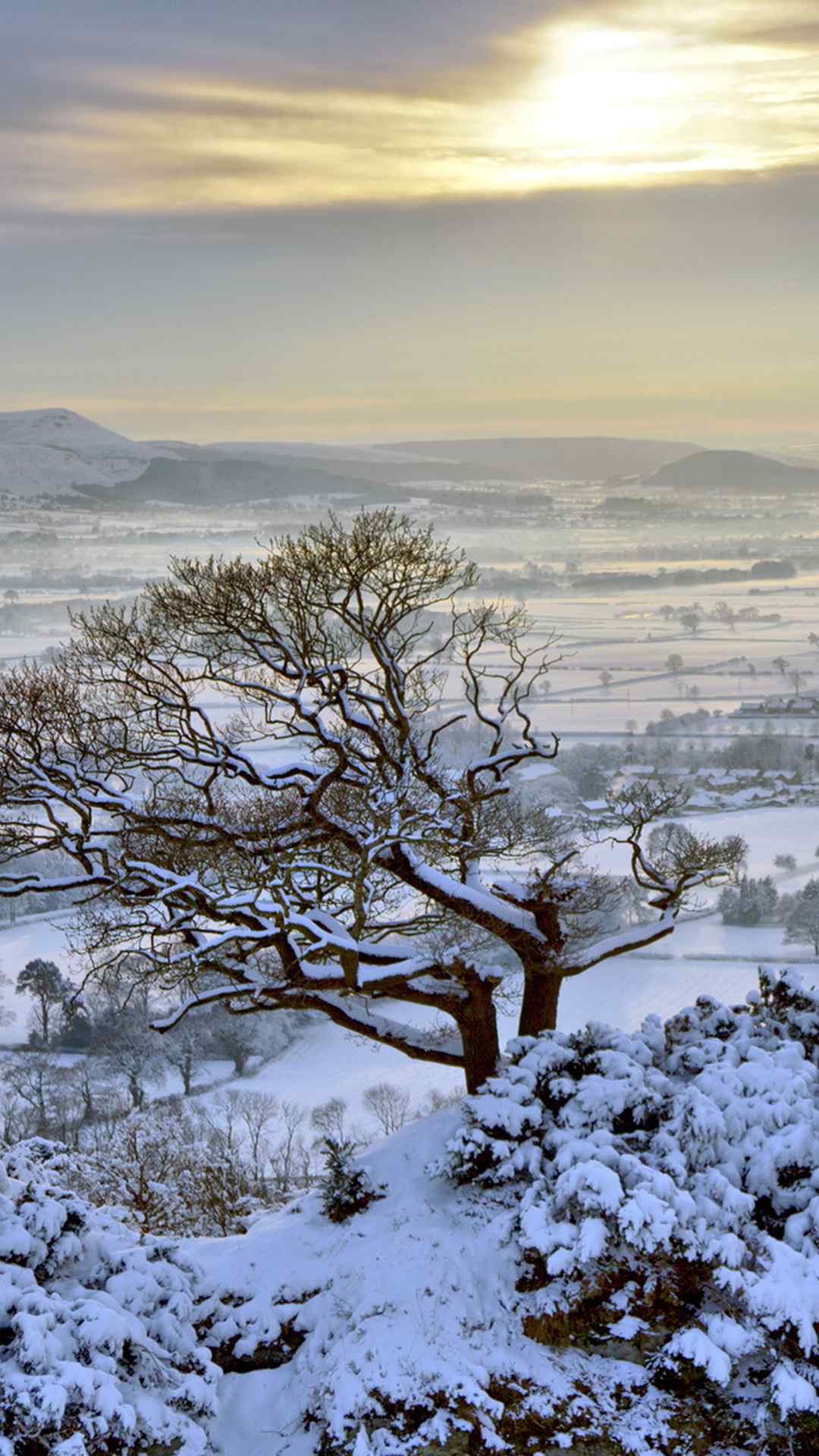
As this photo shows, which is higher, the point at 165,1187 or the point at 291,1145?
the point at 165,1187

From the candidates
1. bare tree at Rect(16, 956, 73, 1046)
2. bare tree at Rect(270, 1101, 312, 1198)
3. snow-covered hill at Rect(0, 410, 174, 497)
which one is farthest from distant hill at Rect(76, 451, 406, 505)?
bare tree at Rect(270, 1101, 312, 1198)

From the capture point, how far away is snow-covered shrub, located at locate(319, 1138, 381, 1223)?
856 cm

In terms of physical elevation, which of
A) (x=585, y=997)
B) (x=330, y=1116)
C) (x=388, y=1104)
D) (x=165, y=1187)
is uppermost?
(x=165, y=1187)

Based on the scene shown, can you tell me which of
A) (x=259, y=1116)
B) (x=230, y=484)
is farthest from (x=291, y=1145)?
(x=230, y=484)

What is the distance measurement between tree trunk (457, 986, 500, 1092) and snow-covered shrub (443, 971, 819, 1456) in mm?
1264

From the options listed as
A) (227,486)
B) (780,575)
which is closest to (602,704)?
(227,486)

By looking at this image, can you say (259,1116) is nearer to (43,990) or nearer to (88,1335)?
(43,990)

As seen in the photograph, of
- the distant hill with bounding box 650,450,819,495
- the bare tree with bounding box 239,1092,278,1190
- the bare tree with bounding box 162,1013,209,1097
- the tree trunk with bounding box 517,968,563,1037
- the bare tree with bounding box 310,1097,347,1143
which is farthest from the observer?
the distant hill with bounding box 650,450,819,495

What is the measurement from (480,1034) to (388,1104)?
18515 mm

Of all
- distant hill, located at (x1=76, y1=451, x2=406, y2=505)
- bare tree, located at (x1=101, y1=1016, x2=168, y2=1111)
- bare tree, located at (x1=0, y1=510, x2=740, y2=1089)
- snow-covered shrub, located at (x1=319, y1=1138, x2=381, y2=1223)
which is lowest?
bare tree, located at (x1=101, y1=1016, x2=168, y2=1111)

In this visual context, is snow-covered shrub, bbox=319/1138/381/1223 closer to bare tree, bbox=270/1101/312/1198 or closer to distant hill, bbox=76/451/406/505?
bare tree, bbox=270/1101/312/1198

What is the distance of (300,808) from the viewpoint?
11375 mm

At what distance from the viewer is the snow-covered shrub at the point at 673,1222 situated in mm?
6684

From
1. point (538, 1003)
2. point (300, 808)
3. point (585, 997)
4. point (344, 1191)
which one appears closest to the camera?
point (344, 1191)
